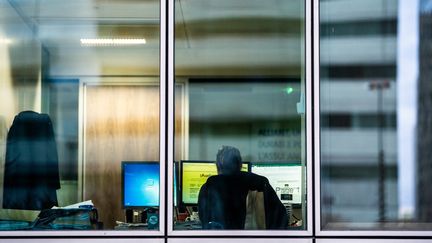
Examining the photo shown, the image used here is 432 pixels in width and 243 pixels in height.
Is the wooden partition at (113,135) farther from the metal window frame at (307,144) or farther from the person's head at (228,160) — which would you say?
the person's head at (228,160)

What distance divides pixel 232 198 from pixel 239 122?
0.74 m

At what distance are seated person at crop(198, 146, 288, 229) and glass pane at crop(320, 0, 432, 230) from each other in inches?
14.1

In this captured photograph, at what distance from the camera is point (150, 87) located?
541cm

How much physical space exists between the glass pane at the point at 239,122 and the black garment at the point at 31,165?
0.93 m


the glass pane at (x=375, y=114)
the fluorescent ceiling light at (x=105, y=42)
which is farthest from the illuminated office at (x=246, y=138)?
the fluorescent ceiling light at (x=105, y=42)

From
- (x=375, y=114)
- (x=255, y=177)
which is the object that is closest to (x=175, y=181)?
(x=255, y=177)

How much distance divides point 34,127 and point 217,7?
1.63 m

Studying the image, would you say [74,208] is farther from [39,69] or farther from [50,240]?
[39,69]

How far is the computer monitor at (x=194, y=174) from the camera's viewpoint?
4797mm

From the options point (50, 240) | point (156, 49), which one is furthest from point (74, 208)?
point (156, 49)

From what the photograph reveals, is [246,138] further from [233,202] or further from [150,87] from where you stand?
[150,87]

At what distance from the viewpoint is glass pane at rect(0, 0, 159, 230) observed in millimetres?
4770

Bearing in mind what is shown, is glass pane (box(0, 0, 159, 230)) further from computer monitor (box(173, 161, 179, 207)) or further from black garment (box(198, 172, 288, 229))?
black garment (box(198, 172, 288, 229))

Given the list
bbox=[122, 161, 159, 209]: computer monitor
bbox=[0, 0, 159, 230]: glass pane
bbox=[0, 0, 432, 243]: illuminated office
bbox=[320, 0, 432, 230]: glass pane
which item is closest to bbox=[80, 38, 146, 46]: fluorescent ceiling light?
bbox=[0, 0, 159, 230]: glass pane
